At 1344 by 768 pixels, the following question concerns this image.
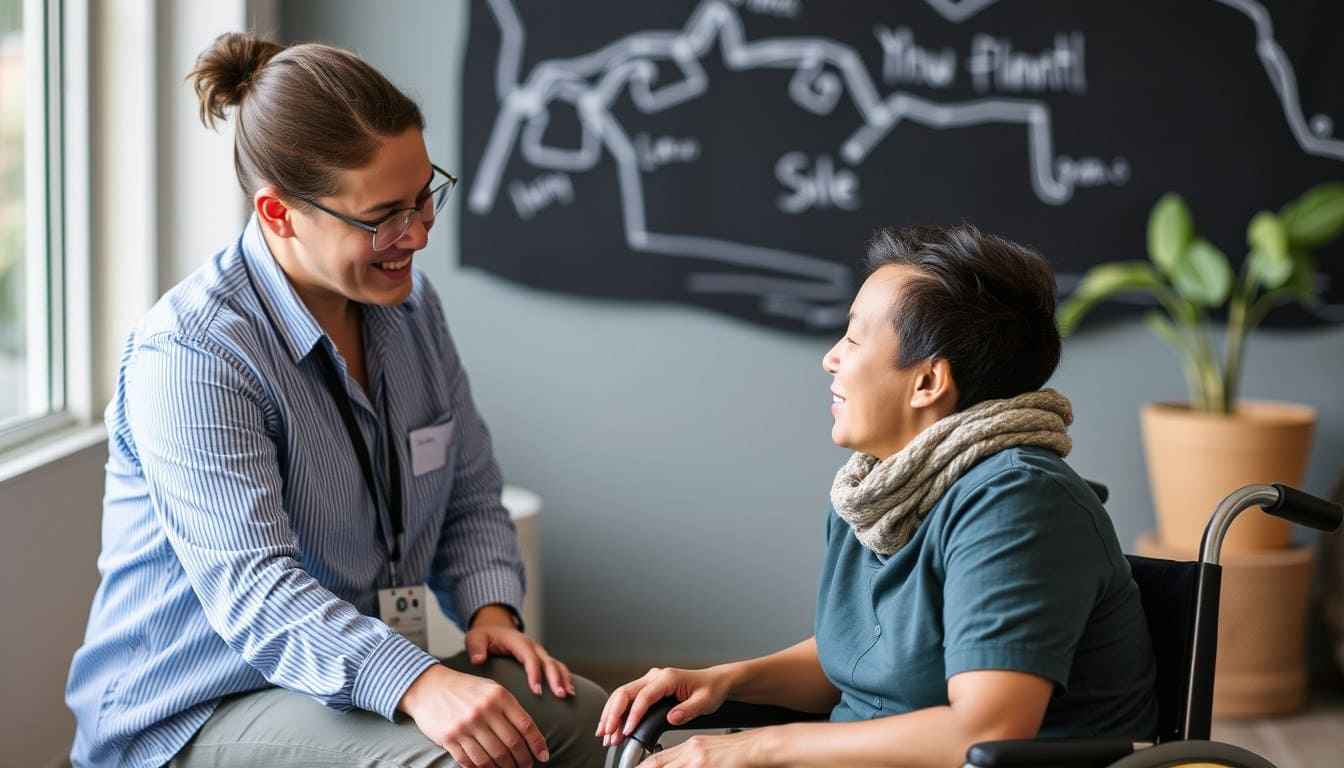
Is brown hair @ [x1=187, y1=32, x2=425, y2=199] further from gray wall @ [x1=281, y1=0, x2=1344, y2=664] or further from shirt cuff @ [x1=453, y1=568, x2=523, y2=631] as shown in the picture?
gray wall @ [x1=281, y1=0, x2=1344, y2=664]

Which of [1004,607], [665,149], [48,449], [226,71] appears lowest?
[48,449]

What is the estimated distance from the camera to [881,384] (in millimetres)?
1622

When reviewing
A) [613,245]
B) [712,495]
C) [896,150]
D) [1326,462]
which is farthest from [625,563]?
[1326,462]

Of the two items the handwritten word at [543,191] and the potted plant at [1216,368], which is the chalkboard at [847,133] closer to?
the handwritten word at [543,191]

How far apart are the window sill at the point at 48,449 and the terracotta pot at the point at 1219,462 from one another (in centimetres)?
225

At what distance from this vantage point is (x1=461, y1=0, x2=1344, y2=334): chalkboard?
3393 millimetres

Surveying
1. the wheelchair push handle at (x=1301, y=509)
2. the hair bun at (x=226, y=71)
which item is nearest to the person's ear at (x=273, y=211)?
the hair bun at (x=226, y=71)

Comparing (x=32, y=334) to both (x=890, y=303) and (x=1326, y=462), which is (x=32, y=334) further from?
(x=1326, y=462)

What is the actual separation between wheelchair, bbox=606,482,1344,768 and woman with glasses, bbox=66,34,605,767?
19cm

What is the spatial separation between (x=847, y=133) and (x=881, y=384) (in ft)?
6.33

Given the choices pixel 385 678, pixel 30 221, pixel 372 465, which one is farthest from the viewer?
pixel 30 221

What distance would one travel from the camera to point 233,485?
5.67 ft

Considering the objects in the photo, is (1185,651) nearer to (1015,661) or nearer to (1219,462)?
(1015,661)

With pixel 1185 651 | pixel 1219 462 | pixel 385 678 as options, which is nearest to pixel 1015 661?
pixel 1185 651
